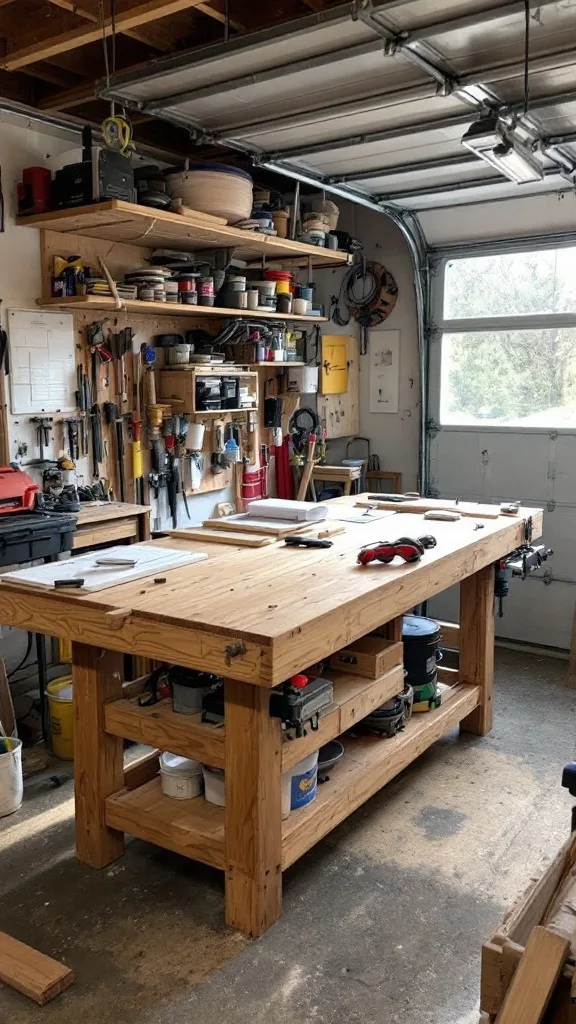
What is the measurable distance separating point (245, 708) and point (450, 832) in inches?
45.4

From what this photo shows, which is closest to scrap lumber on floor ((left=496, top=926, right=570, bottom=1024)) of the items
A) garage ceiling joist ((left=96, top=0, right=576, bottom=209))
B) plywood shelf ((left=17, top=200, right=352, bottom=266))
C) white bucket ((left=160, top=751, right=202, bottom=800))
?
white bucket ((left=160, top=751, right=202, bottom=800))

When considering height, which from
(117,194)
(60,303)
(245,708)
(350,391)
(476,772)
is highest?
(117,194)

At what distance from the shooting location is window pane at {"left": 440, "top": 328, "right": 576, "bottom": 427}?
461cm

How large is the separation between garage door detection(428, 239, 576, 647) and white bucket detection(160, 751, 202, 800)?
2.86m

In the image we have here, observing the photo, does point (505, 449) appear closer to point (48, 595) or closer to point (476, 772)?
point (476, 772)

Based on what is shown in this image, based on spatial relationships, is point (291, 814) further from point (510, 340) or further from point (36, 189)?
point (510, 340)

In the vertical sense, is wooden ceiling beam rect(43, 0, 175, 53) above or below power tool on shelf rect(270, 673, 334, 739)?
above

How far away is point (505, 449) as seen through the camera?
481 centimetres

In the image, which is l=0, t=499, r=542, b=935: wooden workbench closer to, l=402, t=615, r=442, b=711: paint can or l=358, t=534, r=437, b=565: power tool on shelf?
l=358, t=534, r=437, b=565: power tool on shelf

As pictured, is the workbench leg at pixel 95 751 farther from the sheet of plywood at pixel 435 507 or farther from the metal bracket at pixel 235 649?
the sheet of plywood at pixel 435 507

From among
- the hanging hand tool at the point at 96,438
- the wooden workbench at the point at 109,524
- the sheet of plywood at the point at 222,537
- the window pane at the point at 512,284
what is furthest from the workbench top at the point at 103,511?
the window pane at the point at 512,284

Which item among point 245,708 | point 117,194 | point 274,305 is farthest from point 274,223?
point 245,708

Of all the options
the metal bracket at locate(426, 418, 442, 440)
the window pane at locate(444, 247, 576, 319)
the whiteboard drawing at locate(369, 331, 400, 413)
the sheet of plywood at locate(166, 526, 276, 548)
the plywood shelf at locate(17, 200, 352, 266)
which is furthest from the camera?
the whiteboard drawing at locate(369, 331, 400, 413)

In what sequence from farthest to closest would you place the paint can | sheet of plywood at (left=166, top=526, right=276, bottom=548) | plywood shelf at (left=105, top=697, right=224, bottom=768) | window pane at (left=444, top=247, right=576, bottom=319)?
window pane at (left=444, top=247, right=576, bottom=319)
the paint can
sheet of plywood at (left=166, top=526, right=276, bottom=548)
plywood shelf at (left=105, top=697, right=224, bottom=768)
